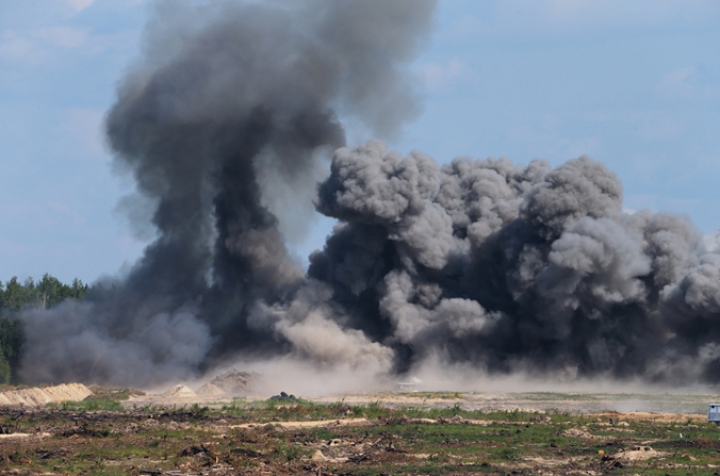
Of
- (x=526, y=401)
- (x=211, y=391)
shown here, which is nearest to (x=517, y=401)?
(x=526, y=401)

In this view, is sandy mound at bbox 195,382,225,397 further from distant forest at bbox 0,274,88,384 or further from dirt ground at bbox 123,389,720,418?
distant forest at bbox 0,274,88,384

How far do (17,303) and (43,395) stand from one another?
6251 cm

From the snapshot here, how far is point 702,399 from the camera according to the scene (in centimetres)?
7181

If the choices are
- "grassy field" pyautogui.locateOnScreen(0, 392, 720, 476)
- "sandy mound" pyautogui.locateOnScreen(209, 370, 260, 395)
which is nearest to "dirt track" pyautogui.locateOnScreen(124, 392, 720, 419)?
"sandy mound" pyautogui.locateOnScreen(209, 370, 260, 395)

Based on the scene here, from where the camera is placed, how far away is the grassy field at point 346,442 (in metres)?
36.2

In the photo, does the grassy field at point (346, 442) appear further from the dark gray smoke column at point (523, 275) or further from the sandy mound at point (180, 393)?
the dark gray smoke column at point (523, 275)

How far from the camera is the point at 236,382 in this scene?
83.8 meters

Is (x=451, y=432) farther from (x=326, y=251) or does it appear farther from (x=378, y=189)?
(x=326, y=251)

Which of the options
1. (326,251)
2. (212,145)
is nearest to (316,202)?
(326,251)

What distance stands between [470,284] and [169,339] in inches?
1129

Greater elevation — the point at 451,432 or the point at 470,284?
the point at 470,284

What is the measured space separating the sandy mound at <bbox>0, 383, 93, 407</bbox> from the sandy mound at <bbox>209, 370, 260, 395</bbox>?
11.6m

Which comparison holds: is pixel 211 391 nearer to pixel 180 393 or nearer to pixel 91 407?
pixel 180 393

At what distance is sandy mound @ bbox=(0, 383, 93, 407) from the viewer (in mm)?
65375
